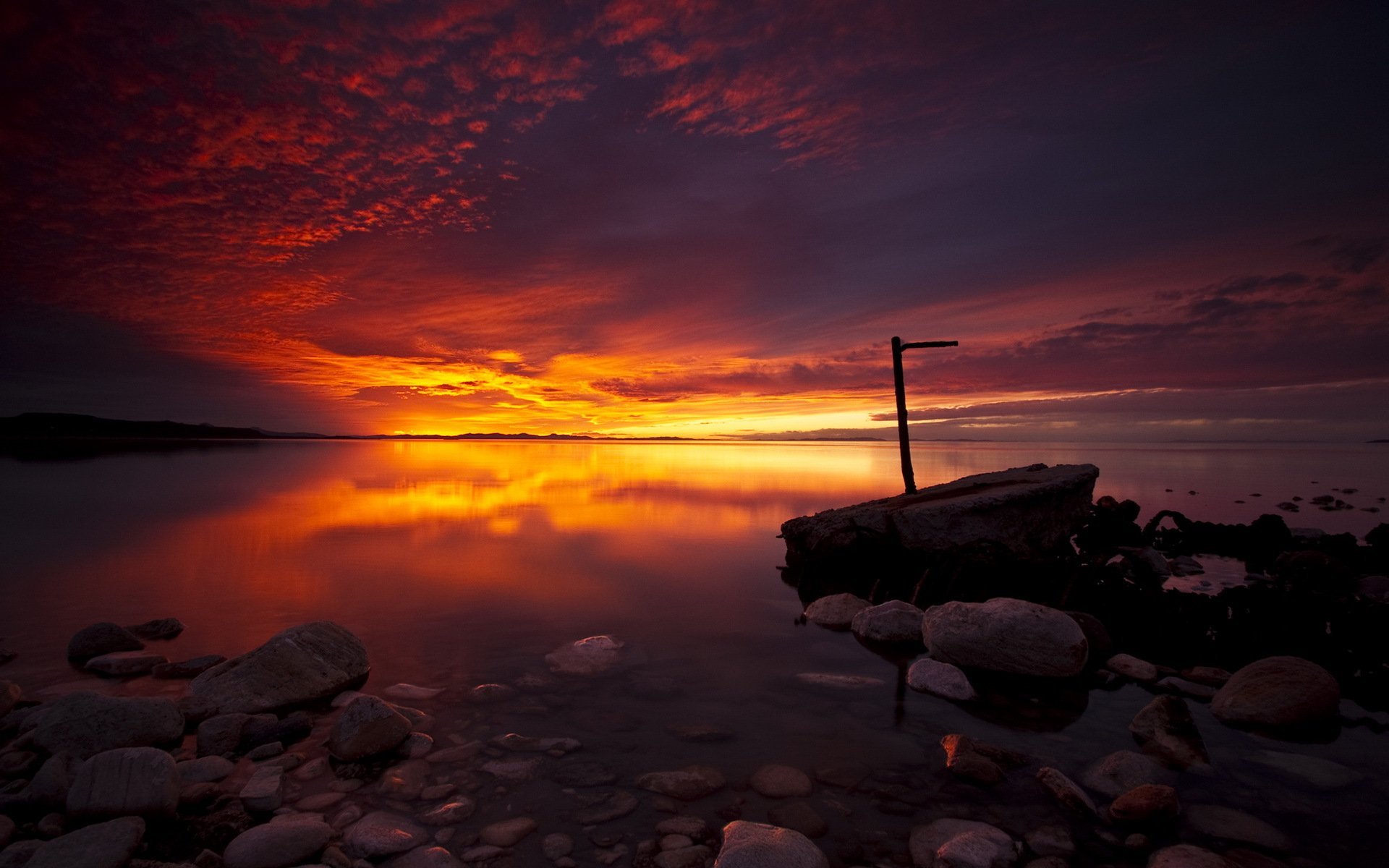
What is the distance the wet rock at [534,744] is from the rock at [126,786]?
260cm

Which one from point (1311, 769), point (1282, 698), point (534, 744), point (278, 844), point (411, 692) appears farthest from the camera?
point (411, 692)

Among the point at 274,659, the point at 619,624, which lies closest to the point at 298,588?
the point at 274,659

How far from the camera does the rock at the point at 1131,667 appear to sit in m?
8.25

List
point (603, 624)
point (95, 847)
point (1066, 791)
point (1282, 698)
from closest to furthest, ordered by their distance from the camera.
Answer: point (95, 847), point (1066, 791), point (1282, 698), point (603, 624)

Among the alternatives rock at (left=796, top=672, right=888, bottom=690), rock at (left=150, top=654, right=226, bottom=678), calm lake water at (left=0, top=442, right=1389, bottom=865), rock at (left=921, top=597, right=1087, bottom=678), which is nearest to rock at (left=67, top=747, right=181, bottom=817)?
calm lake water at (left=0, top=442, right=1389, bottom=865)

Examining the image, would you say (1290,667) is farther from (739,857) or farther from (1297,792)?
(739,857)

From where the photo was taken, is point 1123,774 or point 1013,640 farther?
point 1013,640

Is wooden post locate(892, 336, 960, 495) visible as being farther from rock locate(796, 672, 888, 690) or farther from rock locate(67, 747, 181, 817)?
rock locate(67, 747, 181, 817)

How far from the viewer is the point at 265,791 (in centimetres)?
495

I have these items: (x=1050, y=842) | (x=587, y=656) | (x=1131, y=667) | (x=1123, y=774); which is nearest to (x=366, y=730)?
(x=587, y=656)

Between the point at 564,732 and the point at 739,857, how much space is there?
9.24 feet

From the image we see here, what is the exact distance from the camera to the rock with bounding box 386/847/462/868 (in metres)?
4.21

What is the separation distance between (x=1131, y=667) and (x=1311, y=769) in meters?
2.63

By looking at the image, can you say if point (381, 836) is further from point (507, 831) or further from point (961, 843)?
point (961, 843)
